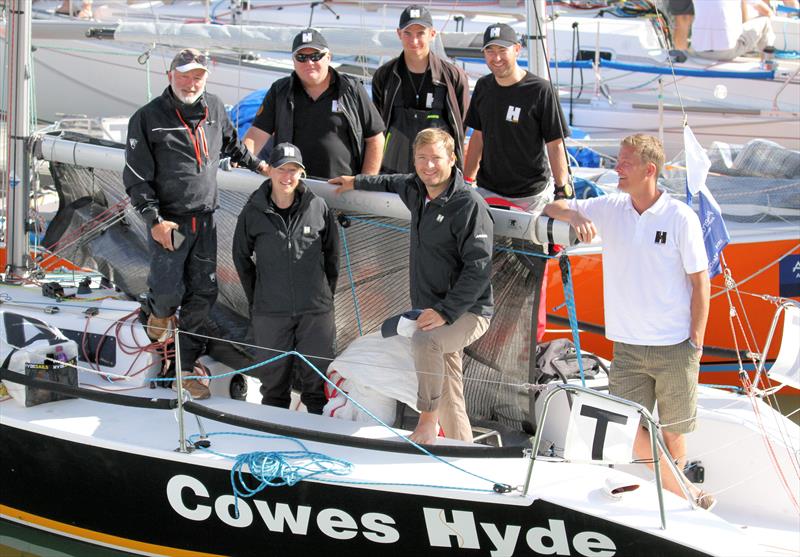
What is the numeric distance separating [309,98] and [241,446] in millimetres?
1827

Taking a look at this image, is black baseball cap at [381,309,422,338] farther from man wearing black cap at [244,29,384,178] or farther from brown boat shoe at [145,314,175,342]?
brown boat shoe at [145,314,175,342]

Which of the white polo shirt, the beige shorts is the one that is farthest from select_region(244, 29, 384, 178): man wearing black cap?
the beige shorts

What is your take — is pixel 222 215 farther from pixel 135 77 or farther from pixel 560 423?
pixel 135 77

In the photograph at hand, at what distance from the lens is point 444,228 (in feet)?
14.6

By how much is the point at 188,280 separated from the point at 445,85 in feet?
5.65

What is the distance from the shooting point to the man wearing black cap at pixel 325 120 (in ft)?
17.4

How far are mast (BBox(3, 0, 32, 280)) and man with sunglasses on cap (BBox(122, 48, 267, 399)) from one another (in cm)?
131

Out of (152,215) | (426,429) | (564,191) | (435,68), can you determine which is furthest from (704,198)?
(152,215)

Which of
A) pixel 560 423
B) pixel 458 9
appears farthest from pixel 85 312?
pixel 458 9

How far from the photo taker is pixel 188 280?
515cm

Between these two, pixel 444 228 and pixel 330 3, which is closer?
pixel 444 228

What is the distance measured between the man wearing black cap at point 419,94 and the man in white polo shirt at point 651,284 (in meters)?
→ 1.25

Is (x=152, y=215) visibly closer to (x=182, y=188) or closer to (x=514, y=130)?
(x=182, y=188)

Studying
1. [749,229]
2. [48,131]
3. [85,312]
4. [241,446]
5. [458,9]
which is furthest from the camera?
[458,9]
